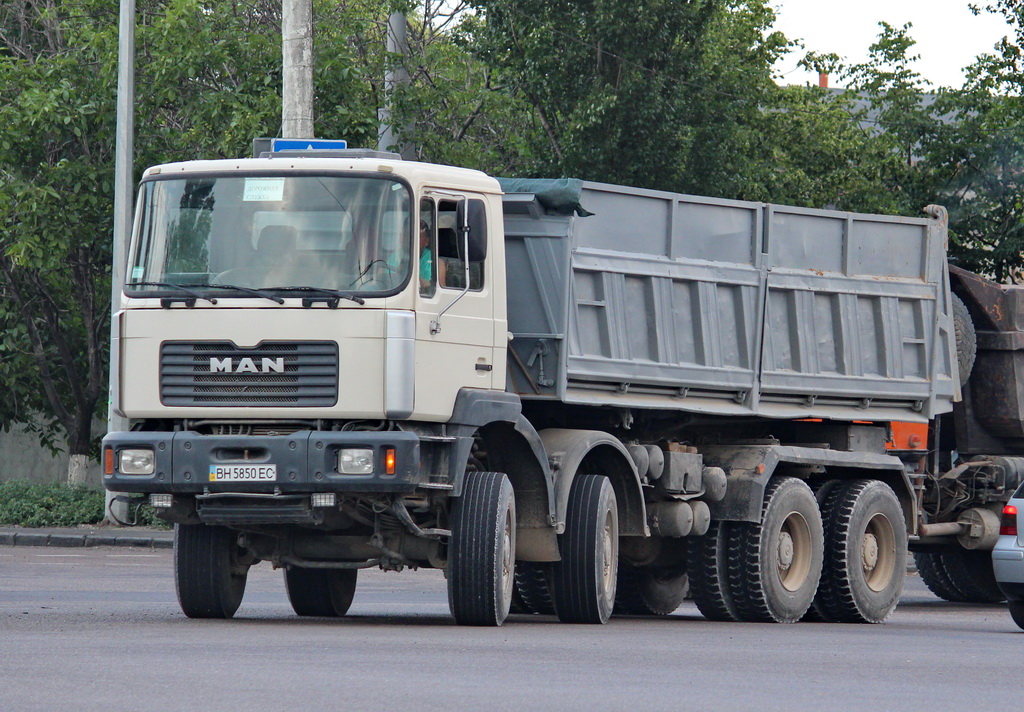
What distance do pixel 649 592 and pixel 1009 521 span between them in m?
3.19

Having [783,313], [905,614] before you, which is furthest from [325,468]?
[905,614]

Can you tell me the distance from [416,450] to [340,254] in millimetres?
1304

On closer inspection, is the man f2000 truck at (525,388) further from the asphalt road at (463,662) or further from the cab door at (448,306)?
the asphalt road at (463,662)

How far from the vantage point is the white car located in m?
13.7

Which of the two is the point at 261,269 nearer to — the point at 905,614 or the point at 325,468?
the point at 325,468

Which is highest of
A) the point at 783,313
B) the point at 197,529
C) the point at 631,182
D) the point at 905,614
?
the point at 631,182

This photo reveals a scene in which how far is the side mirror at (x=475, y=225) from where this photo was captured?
1149 centimetres

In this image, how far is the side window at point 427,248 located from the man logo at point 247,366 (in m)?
0.99

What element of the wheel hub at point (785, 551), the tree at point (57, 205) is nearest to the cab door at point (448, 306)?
the wheel hub at point (785, 551)

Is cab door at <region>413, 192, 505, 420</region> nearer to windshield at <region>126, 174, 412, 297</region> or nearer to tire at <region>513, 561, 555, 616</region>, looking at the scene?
windshield at <region>126, 174, 412, 297</region>

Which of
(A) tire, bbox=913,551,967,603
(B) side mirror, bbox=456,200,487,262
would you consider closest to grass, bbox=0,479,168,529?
(A) tire, bbox=913,551,967,603

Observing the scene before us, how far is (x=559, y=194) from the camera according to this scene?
12.5 meters

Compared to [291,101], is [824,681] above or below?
below

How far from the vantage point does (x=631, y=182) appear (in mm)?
23391
